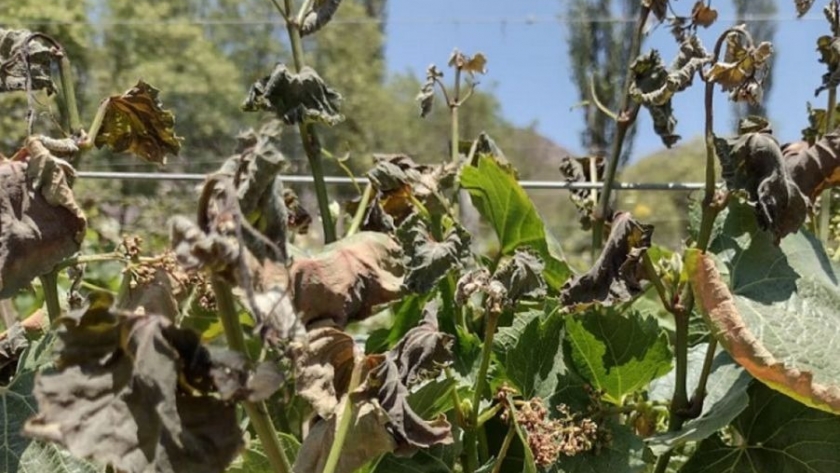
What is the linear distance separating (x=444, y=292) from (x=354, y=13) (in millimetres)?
16347

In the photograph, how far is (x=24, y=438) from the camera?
0.46 m

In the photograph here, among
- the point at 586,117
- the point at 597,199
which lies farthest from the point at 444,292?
the point at 586,117

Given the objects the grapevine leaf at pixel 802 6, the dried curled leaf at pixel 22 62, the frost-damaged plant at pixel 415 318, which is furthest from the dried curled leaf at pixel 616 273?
the dried curled leaf at pixel 22 62

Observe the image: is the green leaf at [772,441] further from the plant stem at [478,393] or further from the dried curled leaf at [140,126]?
the dried curled leaf at [140,126]

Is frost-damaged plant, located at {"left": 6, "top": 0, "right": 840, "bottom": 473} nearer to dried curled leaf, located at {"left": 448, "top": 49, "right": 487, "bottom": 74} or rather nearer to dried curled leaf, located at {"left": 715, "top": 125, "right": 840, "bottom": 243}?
dried curled leaf, located at {"left": 715, "top": 125, "right": 840, "bottom": 243}

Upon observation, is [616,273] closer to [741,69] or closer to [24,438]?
[741,69]

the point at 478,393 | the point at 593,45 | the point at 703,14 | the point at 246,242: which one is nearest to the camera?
the point at 246,242

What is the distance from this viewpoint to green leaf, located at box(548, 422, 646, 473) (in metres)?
0.52

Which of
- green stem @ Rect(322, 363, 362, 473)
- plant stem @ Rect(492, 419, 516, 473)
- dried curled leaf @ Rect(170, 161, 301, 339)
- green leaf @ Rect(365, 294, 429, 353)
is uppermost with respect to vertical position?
dried curled leaf @ Rect(170, 161, 301, 339)

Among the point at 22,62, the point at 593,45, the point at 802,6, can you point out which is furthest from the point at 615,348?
the point at 593,45

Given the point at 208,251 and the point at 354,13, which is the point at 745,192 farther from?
the point at 354,13

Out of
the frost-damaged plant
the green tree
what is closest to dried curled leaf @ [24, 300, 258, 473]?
the frost-damaged plant

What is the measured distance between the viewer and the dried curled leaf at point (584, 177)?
2.46 feet

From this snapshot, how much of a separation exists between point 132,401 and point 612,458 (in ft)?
0.96
